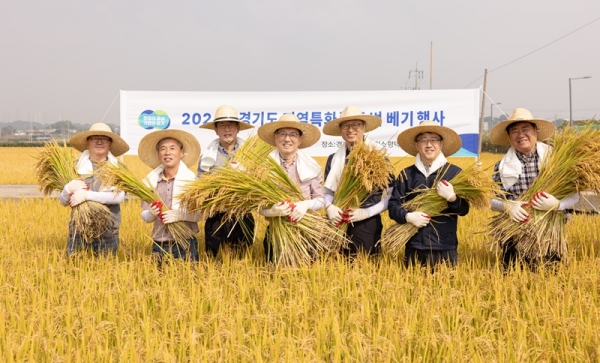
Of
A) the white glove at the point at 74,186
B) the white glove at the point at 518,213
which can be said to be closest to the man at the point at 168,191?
the white glove at the point at 74,186

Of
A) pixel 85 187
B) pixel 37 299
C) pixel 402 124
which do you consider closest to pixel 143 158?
pixel 85 187

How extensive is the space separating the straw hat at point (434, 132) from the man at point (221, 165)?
1.27 meters

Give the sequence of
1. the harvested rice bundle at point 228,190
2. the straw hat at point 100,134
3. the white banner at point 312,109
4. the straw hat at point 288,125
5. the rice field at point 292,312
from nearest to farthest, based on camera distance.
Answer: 1. the rice field at point 292,312
2. the harvested rice bundle at point 228,190
3. the straw hat at point 288,125
4. the straw hat at point 100,134
5. the white banner at point 312,109

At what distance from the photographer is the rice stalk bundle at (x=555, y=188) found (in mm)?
3295

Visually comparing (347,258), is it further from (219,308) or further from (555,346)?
(555,346)

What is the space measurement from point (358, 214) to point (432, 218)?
489mm

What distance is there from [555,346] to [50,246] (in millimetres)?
3766

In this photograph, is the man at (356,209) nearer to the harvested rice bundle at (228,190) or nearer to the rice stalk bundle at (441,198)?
the rice stalk bundle at (441,198)

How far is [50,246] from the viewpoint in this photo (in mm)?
4262

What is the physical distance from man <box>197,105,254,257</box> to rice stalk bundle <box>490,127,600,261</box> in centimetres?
184

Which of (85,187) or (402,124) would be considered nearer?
(85,187)

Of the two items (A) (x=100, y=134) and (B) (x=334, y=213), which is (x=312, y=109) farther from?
(B) (x=334, y=213)

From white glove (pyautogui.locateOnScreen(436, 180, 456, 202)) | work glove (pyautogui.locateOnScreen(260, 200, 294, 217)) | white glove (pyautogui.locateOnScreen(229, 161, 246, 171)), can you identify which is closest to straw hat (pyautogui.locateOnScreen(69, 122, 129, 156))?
white glove (pyautogui.locateOnScreen(229, 161, 246, 171))

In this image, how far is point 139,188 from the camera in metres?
3.48
